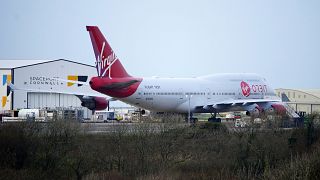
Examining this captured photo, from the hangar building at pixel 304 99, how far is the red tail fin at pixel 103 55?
5515 centimetres

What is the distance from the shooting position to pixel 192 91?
246ft

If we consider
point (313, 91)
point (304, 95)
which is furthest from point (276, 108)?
point (313, 91)

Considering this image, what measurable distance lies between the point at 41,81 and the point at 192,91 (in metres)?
30.5

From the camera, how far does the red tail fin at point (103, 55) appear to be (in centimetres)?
6681

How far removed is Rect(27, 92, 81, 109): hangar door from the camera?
A: 96.2 metres

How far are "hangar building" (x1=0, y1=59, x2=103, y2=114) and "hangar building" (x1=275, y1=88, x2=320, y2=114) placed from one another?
125 feet

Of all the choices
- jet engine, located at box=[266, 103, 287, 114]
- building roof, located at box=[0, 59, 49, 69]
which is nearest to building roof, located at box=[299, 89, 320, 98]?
building roof, located at box=[0, 59, 49, 69]

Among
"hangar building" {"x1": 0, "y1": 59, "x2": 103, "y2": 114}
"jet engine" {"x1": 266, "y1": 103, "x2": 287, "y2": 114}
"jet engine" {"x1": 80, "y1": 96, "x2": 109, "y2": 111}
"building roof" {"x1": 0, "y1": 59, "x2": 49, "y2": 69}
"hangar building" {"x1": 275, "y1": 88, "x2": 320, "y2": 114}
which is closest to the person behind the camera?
"jet engine" {"x1": 266, "y1": 103, "x2": 287, "y2": 114}

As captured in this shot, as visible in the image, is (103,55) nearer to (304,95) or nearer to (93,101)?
(93,101)

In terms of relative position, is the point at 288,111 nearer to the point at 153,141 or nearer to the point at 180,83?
the point at 180,83

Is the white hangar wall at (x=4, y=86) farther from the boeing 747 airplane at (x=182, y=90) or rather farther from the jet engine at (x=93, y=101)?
the boeing 747 airplane at (x=182, y=90)

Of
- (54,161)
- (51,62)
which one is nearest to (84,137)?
(54,161)

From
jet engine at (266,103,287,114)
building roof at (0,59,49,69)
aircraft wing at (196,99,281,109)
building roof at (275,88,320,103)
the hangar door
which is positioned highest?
building roof at (0,59,49,69)

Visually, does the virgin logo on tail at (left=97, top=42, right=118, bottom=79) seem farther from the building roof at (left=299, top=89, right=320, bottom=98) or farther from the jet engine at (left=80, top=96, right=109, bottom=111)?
the building roof at (left=299, top=89, right=320, bottom=98)
